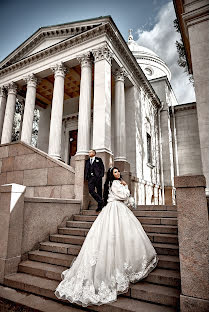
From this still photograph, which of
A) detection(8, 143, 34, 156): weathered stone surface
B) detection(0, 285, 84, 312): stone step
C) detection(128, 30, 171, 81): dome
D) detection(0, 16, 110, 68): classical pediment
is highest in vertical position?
detection(128, 30, 171, 81): dome

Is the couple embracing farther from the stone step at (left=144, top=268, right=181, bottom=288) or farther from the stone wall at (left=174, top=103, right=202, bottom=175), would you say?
the stone wall at (left=174, top=103, right=202, bottom=175)

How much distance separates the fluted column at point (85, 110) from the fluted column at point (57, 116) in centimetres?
162

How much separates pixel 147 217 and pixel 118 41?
1144 centimetres

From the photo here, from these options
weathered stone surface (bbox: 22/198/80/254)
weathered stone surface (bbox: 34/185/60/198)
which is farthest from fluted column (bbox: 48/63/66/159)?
weathered stone surface (bbox: 22/198/80/254)

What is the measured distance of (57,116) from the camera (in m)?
12.6

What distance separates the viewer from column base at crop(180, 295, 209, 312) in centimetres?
285

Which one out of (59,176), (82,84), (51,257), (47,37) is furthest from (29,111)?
(51,257)

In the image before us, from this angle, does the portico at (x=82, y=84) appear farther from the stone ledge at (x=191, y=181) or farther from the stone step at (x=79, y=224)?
the stone ledge at (x=191, y=181)

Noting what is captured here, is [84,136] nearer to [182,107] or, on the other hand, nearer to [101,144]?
[101,144]

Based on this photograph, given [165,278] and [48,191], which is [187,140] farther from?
[165,278]

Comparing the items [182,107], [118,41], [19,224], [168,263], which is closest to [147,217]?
[168,263]

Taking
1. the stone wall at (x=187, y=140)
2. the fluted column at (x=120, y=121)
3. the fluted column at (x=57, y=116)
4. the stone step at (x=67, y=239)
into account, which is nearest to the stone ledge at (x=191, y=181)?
the stone step at (x=67, y=239)

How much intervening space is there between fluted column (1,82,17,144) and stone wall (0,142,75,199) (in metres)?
6.76

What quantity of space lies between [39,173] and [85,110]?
15.3 ft
